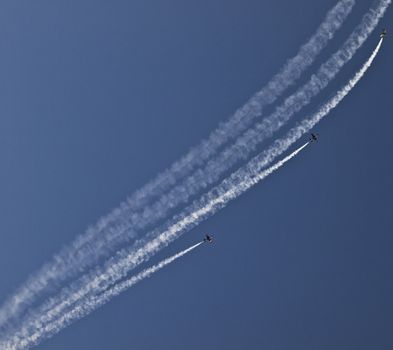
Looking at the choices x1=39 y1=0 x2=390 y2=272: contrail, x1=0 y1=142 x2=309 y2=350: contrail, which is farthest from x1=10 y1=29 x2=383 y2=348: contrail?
x1=39 y1=0 x2=390 y2=272: contrail

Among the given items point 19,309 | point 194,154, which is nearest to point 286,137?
point 194,154

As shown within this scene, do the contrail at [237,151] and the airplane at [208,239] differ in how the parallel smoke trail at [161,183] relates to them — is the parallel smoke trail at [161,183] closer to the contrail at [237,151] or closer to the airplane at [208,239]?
the contrail at [237,151]

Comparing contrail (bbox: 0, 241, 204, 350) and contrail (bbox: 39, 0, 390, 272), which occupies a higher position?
contrail (bbox: 39, 0, 390, 272)

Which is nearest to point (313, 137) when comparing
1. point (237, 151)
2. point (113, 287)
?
point (237, 151)

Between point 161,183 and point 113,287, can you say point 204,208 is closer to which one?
point 161,183

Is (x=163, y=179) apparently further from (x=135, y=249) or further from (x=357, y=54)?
(x=357, y=54)

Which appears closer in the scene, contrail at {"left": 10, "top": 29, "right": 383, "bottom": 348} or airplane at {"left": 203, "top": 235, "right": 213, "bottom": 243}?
contrail at {"left": 10, "top": 29, "right": 383, "bottom": 348}

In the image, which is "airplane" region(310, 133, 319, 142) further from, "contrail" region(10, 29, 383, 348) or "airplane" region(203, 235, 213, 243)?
"airplane" region(203, 235, 213, 243)

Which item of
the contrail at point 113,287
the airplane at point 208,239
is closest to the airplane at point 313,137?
the contrail at point 113,287
